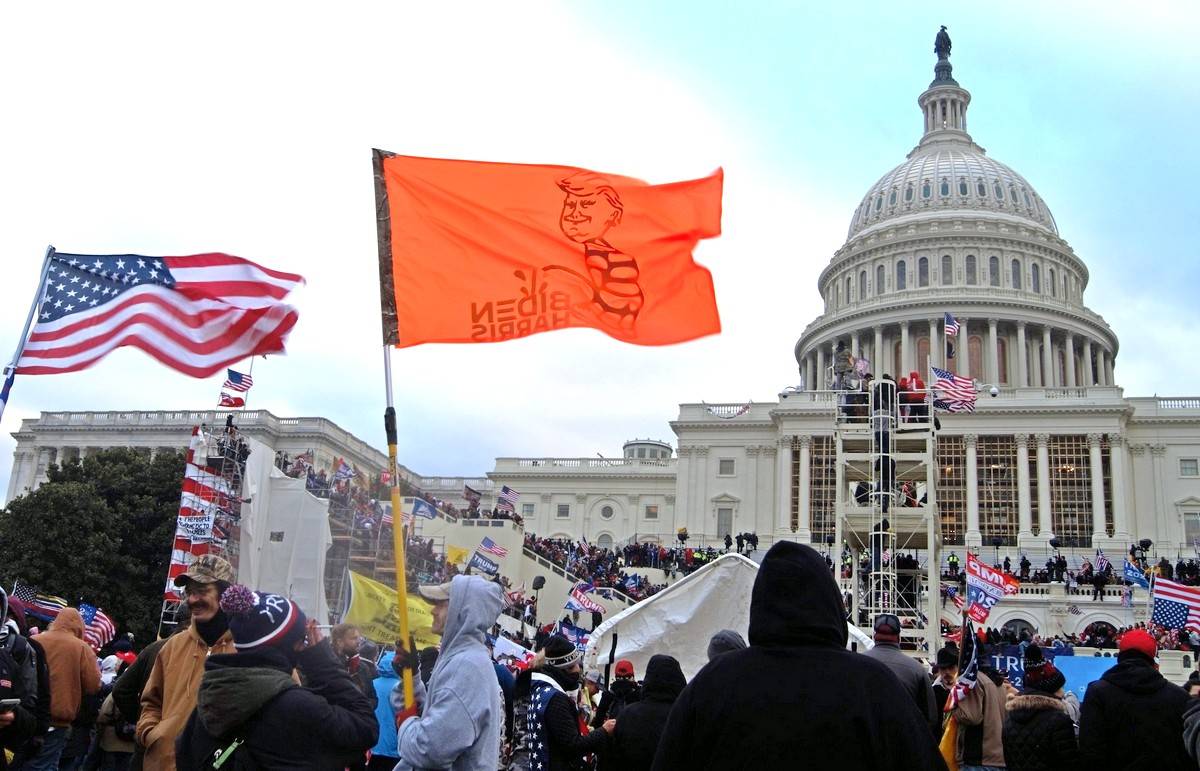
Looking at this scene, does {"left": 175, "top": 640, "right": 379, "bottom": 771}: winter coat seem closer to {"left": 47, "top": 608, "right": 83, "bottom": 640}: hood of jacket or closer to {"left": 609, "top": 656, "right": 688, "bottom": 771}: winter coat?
{"left": 609, "top": 656, "right": 688, "bottom": 771}: winter coat

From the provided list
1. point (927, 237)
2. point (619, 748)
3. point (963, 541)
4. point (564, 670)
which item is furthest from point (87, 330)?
point (927, 237)

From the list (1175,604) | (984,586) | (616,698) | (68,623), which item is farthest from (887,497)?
(68,623)

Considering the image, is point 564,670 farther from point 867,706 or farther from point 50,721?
point 867,706

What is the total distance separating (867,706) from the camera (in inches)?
134

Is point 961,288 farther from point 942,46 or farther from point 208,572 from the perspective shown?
point 208,572

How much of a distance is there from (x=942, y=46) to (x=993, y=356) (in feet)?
150

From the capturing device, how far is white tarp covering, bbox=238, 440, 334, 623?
25312 millimetres

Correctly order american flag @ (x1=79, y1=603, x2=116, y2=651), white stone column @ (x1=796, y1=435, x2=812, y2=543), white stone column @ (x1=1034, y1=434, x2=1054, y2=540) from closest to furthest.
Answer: american flag @ (x1=79, y1=603, x2=116, y2=651), white stone column @ (x1=1034, y1=434, x2=1054, y2=540), white stone column @ (x1=796, y1=435, x2=812, y2=543)

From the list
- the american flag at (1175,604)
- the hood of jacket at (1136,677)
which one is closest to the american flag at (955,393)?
the american flag at (1175,604)

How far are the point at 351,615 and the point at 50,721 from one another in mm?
5262

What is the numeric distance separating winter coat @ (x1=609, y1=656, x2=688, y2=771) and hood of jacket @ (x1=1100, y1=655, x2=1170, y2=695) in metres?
3.06

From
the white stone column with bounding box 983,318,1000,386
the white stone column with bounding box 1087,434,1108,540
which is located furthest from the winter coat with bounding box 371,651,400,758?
the white stone column with bounding box 983,318,1000,386

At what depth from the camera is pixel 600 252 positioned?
29.5ft

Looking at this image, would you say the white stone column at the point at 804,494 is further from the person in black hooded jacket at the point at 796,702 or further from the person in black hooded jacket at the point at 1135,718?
the person in black hooded jacket at the point at 796,702
